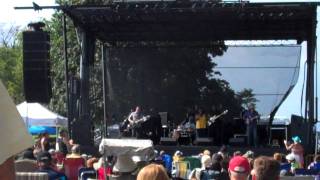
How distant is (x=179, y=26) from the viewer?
20.8m

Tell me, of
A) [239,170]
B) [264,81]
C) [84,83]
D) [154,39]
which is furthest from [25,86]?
[239,170]

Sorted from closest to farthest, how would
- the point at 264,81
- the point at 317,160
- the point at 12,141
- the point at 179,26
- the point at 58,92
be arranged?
the point at 12,141
the point at 317,160
the point at 179,26
the point at 264,81
the point at 58,92

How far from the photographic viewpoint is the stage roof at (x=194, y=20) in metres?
17.9

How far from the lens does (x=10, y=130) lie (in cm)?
142

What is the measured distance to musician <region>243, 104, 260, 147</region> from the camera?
20.4 metres

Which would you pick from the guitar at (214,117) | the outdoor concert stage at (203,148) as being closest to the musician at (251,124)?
the guitar at (214,117)

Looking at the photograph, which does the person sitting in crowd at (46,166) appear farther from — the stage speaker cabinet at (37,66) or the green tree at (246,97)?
the green tree at (246,97)

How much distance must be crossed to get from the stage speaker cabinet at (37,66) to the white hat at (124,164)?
6509 millimetres

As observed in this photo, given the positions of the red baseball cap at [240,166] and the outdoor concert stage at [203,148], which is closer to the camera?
the red baseball cap at [240,166]

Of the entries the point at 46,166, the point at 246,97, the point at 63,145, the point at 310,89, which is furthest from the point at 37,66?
the point at 246,97

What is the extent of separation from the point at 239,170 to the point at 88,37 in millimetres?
15576

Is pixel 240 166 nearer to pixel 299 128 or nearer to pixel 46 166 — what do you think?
pixel 46 166

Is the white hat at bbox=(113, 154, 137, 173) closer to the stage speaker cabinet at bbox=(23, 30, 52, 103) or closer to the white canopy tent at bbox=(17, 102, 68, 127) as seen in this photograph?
the stage speaker cabinet at bbox=(23, 30, 52, 103)

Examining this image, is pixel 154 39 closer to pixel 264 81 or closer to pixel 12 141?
pixel 264 81
